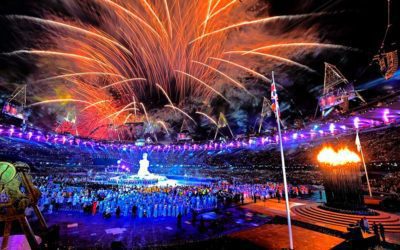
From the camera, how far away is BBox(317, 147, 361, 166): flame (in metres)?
16.9

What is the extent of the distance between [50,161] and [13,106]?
38.6m

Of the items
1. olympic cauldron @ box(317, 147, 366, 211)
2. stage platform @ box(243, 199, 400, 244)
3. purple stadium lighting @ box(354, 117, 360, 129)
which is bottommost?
stage platform @ box(243, 199, 400, 244)

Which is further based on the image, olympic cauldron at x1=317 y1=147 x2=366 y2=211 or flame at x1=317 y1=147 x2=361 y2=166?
flame at x1=317 y1=147 x2=361 y2=166

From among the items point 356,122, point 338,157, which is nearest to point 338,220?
point 338,157

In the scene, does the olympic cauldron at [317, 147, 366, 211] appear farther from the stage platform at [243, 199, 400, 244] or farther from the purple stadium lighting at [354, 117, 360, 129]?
the purple stadium lighting at [354, 117, 360, 129]

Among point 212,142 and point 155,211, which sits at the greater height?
point 212,142

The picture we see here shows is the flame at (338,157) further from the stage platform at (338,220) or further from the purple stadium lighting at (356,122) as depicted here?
the stage platform at (338,220)

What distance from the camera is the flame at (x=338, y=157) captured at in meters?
16.9

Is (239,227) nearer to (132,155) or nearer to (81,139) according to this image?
(81,139)

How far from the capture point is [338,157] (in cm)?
1741

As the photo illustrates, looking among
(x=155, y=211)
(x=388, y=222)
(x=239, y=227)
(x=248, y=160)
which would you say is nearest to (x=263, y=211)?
(x=239, y=227)

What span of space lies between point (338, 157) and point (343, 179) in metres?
1.81

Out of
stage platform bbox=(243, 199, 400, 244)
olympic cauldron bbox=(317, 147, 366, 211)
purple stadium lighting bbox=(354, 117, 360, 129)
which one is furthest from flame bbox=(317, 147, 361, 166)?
stage platform bbox=(243, 199, 400, 244)

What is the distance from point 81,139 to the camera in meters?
40.9
